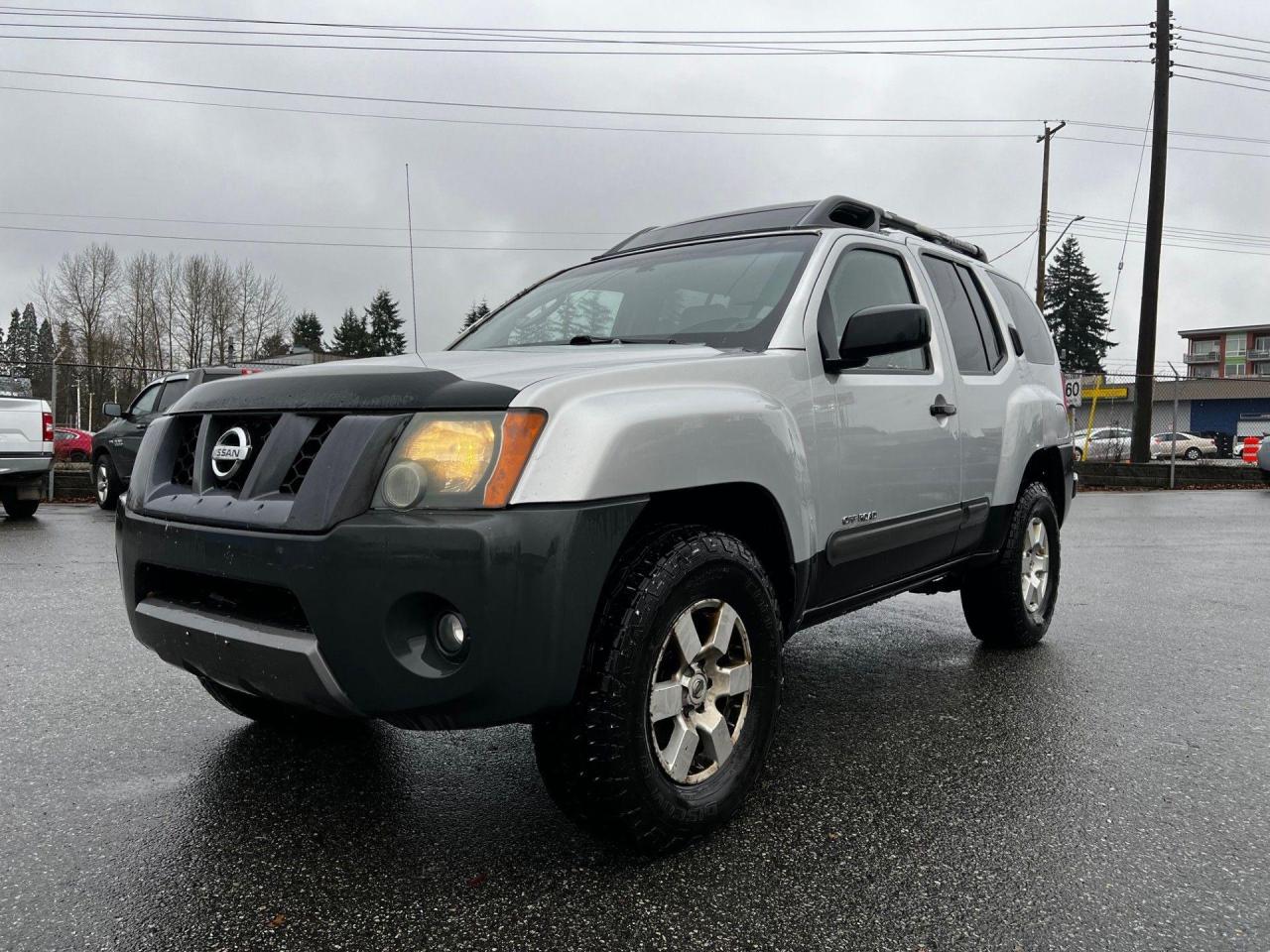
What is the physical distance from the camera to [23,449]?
10148 mm

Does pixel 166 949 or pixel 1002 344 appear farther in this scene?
pixel 1002 344

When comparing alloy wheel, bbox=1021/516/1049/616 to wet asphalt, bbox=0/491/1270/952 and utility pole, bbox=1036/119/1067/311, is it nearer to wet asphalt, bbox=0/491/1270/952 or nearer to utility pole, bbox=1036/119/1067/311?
wet asphalt, bbox=0/491/1270/952

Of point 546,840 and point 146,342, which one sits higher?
point 146,342

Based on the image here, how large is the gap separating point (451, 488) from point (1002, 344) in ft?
11.1

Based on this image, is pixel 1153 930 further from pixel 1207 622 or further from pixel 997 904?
pixel 1207 622

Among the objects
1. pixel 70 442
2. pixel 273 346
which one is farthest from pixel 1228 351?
pixel 70 442

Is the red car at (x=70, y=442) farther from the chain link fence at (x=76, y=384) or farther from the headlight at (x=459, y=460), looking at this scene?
the headlight at (x=459, y=460)

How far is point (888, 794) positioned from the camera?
2842 mm

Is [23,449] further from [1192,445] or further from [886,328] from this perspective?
[1192,445]

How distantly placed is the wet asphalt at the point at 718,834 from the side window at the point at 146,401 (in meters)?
8.60

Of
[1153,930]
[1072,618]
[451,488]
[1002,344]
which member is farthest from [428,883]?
[1072,618]

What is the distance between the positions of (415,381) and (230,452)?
0.57 metres

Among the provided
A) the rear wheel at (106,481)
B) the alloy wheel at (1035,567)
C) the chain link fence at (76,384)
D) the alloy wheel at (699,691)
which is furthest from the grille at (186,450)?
the chain link fence at (76,384)

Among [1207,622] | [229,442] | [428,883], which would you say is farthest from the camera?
[1207,622]
